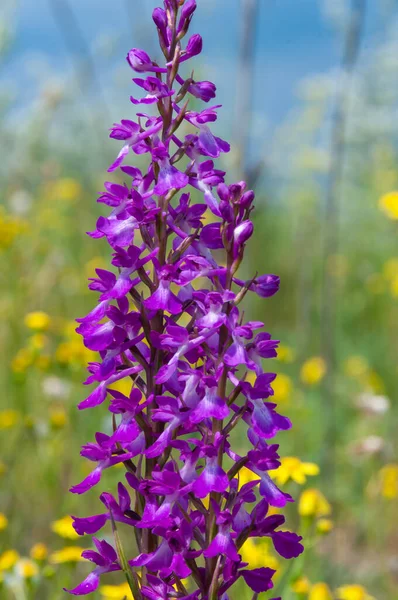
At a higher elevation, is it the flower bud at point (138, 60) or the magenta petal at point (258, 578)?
the flower bud at point (138, 60)

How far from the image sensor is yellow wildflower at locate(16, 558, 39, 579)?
5.31ft

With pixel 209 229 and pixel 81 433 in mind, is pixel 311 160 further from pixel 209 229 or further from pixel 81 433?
pixel 209 229

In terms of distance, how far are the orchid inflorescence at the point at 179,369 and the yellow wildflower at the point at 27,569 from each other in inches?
32.1

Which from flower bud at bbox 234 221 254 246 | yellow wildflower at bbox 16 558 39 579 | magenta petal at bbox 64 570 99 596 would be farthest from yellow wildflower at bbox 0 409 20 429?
flower bud at bbox 234 221 254 246

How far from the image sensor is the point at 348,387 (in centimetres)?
368

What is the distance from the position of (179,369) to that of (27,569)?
99 cm

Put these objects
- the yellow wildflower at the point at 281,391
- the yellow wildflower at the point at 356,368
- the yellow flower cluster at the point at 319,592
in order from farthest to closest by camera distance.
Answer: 1. the yellow wildflower at the point at 356,368
2. the yellow wildflower at the point at 281,391
3. the yellow flower cluster at the point at 319,592

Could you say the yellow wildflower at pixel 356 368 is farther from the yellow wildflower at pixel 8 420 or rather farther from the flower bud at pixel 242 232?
the flower bud at pixel 242 232

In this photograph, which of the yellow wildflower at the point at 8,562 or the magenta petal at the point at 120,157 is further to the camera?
the yellow wildflower at the point at 8,562

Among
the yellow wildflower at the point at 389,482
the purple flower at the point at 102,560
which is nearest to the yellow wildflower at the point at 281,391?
the yellow wildflower at the point at 389,482

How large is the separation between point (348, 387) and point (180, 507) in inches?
118

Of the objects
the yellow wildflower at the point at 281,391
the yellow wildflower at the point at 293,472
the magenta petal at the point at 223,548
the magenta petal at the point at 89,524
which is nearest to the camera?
the magenta petal at the point at 223,548

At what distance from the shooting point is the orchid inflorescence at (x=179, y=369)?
79 centimetres

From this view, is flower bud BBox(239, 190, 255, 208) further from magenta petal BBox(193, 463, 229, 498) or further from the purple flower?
the purple flower
